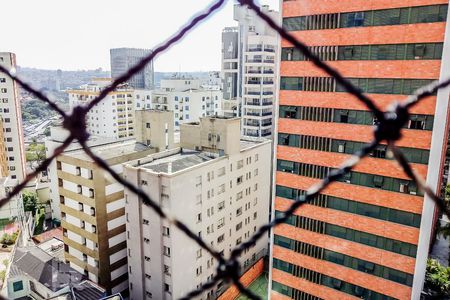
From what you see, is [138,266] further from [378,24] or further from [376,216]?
[378,24]

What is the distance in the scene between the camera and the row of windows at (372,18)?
14609 millimetres

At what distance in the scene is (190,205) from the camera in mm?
21531

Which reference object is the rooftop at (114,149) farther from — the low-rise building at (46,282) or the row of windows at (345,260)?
the row of windows at (345,260)

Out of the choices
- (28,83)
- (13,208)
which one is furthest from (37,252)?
(28,83)

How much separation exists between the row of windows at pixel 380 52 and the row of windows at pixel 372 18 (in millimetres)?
945

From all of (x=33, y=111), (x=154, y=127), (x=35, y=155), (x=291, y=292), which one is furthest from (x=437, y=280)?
(x=33, y=111)

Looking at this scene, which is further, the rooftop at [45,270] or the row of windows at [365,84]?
the rooftop at [45,270]

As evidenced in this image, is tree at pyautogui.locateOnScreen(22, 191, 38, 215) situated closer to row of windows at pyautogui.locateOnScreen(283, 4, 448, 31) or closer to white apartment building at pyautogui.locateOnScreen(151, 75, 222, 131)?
white apartment building at pyautogui.locateOnScreen(151, 75, 222, 131)

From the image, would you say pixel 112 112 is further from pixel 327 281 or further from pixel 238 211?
pixel 327 281

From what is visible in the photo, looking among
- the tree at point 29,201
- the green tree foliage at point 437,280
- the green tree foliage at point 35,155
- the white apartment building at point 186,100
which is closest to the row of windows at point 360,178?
the green tree foliage at point 437,280

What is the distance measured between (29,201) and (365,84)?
35.9 m

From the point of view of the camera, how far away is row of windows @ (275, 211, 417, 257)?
16438mm

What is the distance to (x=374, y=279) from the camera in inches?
684

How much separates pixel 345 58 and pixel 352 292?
1141 centimetres
